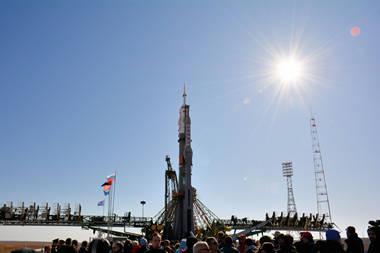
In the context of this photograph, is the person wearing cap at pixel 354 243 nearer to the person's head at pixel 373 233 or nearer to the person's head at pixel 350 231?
the person's head at pixel 350 231

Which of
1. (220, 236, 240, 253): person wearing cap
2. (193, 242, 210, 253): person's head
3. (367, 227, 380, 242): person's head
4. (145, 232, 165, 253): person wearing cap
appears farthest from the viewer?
(367, 227, 380, 242): person's head

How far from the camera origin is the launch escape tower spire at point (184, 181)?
3641cm

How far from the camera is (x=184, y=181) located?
3831cm

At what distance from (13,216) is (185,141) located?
3220cm

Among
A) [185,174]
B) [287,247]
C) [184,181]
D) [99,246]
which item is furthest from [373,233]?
[184,181]

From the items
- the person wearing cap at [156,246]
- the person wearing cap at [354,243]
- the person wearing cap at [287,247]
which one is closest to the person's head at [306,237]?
the person wearing cap at [354,243]

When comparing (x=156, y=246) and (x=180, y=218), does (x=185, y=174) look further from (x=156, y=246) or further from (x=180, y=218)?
(x=156, y=246)

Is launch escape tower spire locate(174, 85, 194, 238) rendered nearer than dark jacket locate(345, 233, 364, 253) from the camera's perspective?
No

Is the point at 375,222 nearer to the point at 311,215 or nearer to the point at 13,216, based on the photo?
the point at 13,216

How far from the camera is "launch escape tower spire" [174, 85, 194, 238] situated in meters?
36.4

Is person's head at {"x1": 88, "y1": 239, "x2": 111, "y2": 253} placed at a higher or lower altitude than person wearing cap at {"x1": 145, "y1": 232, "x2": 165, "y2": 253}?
higher

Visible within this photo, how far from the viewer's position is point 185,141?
3959cm

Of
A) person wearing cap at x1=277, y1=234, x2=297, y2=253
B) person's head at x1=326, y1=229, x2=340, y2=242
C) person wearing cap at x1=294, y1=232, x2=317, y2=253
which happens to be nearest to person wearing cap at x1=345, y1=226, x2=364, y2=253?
person wearing cap at x1=294, y1=232, x2=317, y2=253

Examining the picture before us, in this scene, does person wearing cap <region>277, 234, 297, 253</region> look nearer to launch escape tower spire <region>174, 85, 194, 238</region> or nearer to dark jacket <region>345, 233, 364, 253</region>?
dark jacket <region>345, 233, 364, 253</region>
